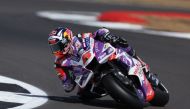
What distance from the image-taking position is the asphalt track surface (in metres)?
10.4

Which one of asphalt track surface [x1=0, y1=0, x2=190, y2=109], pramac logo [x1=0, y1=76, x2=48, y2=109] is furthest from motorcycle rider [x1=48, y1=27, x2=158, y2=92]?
pramac logo [x1=0, y1=76, x2=48, y2=109]

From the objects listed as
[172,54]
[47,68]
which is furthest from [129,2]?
[47,68]

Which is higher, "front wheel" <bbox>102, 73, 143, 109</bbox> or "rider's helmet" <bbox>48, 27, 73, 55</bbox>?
"rider's helmet" <bbox>48, 27, 73, 55</bbox>

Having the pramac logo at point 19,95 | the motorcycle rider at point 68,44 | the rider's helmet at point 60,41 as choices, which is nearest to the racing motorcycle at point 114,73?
the motorcycle rider at point 68,44

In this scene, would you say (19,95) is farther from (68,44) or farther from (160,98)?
(160,98)

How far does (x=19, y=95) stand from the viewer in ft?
33.8

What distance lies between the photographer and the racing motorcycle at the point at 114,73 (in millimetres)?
9227

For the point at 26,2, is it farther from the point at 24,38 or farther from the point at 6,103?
the point at 6,103

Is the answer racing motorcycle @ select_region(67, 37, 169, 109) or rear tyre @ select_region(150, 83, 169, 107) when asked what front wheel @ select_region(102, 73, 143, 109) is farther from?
rear tyre @ select_region(150, 83, 169, 107)

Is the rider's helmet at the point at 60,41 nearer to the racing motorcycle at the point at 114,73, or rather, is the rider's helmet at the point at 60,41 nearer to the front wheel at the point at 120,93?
the racing motorcycle at the point at 114,73

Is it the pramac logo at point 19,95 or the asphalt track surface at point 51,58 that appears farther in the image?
the asphalt track surface at point 51,58

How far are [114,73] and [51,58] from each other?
606 centimetres

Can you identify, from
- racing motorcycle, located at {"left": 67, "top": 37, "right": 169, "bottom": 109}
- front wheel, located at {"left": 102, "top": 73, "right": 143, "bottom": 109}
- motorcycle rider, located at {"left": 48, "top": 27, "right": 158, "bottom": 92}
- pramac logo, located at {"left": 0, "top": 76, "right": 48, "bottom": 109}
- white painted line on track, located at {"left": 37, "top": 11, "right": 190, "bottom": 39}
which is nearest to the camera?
front wheel, located at {"left": 102, "top": 73, "right": 143, "bottom": 109}

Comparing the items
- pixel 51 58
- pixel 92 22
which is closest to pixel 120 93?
pixel 51 58
